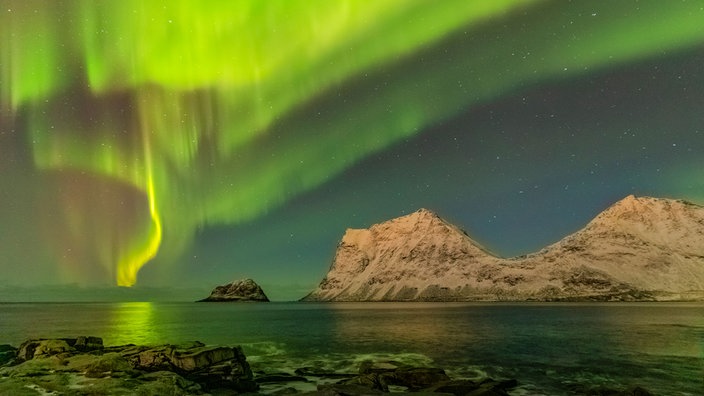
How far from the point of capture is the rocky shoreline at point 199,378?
26609mm

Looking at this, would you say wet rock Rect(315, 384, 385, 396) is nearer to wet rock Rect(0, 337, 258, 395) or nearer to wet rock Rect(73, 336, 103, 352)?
wet rock Rect(0, 337, 258, 395)

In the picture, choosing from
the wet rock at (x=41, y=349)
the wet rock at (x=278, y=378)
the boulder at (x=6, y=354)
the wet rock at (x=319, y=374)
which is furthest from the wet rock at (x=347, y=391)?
the boulder at (x=6, y=354)

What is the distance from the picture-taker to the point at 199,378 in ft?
103

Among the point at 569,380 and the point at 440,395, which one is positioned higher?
the point at 440,395

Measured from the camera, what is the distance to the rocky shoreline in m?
26.6

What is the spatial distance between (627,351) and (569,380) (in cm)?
2430

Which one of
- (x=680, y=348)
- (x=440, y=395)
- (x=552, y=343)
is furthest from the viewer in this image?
(x=552, y=343)

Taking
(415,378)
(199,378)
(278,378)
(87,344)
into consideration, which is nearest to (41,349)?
(87,344)

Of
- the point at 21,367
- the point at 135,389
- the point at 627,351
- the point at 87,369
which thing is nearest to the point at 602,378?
the point at 627,351

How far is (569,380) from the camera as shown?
34.7 metres

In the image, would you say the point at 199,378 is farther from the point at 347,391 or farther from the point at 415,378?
the point at 415,378

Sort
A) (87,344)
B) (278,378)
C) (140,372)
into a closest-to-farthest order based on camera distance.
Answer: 1. (140,372)
2. (278,378)
3. (87,344)

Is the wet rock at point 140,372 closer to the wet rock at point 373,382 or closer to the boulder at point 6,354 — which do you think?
the boulder at point 6,354

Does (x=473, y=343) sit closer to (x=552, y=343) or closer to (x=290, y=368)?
(x=552, y=343)
